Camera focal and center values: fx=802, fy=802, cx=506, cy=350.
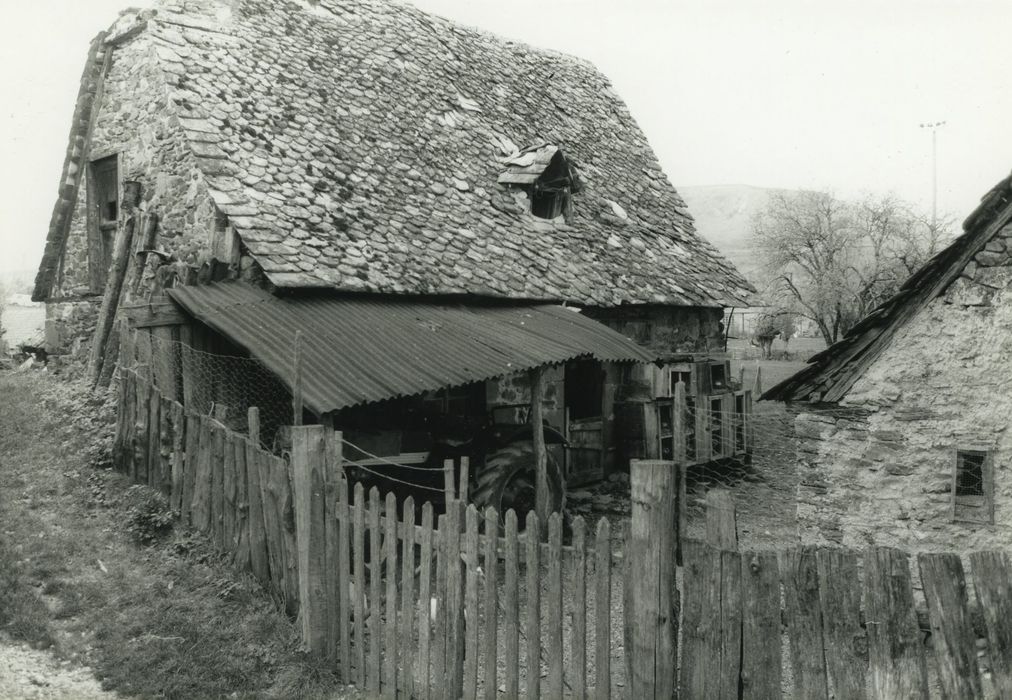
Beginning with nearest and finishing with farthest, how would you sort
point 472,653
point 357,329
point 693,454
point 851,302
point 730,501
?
point 730,501, point 472,653, point 357,329, point 693,454, point 851,302

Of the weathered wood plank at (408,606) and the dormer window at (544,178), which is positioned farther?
the dormer window at (544,178)

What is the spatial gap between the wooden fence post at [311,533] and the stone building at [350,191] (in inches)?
57.2

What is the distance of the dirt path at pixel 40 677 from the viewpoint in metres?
4.50

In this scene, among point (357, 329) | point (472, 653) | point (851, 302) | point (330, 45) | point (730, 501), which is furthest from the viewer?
point (851, 302)

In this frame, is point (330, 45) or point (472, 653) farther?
point (330, 45)

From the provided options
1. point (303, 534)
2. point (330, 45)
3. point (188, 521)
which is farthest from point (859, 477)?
point (330, 45)

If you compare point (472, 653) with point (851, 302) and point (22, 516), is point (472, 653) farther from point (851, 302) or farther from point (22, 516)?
point (851, 302)

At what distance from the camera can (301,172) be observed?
33.0ft

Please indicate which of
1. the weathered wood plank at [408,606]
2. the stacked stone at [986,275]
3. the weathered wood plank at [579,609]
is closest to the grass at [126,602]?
the weathered wood plank at [408,606]

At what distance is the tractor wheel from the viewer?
8.55 m

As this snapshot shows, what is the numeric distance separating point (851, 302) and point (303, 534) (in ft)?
119

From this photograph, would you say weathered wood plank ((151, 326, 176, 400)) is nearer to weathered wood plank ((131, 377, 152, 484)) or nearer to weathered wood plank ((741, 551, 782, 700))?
weathered wood plank ((131, 377, 152, 484))

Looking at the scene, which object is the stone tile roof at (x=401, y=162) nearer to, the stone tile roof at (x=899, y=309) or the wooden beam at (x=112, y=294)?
the wooden beam at (x=112, y=294)

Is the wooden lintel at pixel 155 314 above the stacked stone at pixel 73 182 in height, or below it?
below
